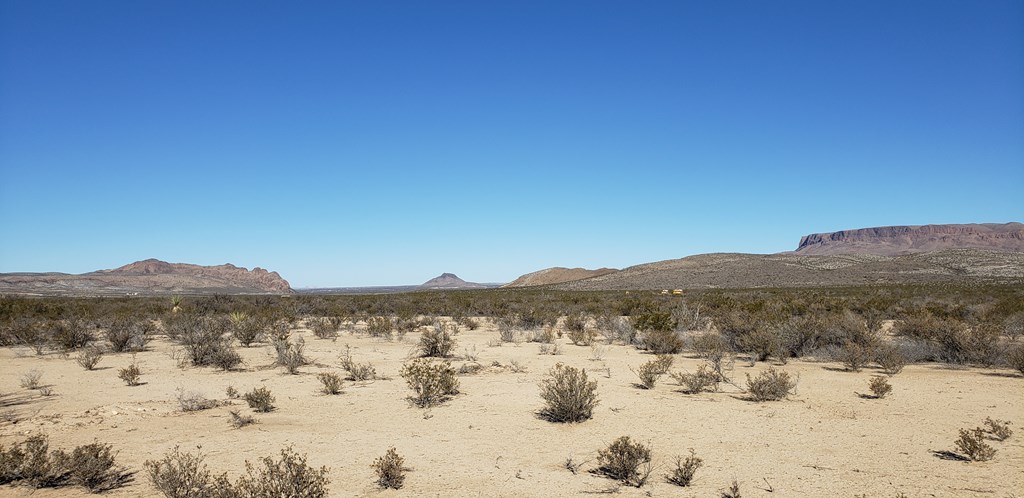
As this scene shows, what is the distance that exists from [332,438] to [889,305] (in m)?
28.1

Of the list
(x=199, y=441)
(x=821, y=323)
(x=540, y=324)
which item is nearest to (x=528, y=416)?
(x=199, y=441)

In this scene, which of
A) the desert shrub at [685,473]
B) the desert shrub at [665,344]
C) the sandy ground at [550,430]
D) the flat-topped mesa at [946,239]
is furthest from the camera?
the flat-topped mesa at [946,239]

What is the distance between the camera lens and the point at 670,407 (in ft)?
30.0

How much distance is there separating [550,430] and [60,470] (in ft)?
19.1

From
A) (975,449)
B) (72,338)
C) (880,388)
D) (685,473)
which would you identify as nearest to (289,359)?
(72,338)

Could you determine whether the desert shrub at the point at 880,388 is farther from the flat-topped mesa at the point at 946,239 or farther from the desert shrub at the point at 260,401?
the flat-topped mesa at the point at 946,239

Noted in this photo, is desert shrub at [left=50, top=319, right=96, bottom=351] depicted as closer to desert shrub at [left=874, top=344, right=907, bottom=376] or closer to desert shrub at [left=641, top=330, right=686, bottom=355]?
desert shrub at [left=641, top=330, right=686, bottom=355]

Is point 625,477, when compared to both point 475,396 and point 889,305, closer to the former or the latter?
point 475,396

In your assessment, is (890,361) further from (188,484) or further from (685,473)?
(188,484)

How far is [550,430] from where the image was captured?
8.00 metres

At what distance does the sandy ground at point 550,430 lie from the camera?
5.87 m

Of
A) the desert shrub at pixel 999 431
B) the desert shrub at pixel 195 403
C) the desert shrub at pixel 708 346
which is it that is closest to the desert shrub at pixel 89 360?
the desert shrub at pixel 195 403

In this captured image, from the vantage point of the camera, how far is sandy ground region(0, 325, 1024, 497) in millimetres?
5871

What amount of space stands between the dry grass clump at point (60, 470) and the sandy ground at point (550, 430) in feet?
0.43
